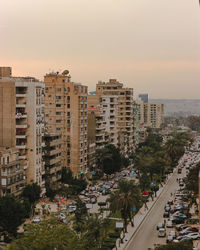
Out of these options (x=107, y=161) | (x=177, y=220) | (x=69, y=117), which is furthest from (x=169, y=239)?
(x=107, y=161)

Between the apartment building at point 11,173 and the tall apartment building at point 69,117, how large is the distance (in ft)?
55.4

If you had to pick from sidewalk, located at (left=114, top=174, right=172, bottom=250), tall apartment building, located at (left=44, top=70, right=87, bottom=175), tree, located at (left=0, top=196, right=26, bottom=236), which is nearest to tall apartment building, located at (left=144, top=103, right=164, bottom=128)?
tall apartment building, located at (left=44, top=70, right=87, bottom=175)

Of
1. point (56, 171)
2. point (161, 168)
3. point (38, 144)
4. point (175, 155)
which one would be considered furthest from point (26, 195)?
point (175, 155)

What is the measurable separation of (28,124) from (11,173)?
6378mm

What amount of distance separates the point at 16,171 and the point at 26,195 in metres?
2.41

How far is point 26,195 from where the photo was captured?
45.9 meters

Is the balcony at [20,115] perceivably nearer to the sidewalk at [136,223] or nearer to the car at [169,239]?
the sidewalk at [136,223]

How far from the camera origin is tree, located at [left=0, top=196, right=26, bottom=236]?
3678 centimetres

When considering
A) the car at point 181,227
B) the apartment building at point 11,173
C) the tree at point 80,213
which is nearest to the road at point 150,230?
the car at point 181,227

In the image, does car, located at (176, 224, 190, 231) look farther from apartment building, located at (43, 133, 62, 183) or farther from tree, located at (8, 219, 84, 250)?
apartment building, located at (43, 133, 62, 183)

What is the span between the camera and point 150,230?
4184 cm

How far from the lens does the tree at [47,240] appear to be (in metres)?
24.9

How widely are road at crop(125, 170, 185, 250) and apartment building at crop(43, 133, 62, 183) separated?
11204 millimetres

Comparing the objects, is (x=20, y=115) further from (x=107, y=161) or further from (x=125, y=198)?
(x=107, y=161)
